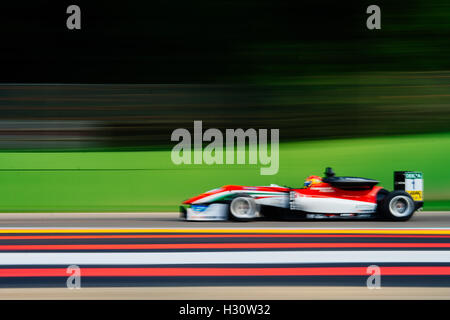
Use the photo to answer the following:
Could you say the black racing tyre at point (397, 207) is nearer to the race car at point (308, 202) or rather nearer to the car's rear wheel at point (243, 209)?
the race car at point (308, 202)

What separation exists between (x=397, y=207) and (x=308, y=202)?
1.60 m

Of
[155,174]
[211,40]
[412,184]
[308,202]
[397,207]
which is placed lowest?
[397,207]

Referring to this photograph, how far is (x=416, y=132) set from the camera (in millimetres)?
13359

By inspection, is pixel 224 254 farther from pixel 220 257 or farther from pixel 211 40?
pixel 211 40

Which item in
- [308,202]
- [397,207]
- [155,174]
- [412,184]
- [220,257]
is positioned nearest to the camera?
[220,257]

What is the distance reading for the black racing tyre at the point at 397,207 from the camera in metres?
9.16

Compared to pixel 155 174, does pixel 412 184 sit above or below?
below

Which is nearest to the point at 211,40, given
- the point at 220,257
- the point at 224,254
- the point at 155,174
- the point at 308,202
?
the point at 155,174

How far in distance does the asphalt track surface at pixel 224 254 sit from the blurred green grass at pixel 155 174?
1199mm

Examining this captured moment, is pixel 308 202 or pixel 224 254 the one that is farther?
pixel 308 202

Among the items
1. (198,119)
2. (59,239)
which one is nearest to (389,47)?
(198,119)

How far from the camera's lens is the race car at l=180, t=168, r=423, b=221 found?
29.7 ft

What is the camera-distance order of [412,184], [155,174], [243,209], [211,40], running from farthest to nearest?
[211,40] < [155,174] < [412,184] < [243,209]

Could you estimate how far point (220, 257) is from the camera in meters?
6.38
